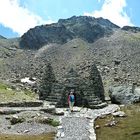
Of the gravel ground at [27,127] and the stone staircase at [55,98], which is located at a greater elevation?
the stone staircase at [55,98]

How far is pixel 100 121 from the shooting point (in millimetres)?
58000

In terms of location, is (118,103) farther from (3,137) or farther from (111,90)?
(3,137)

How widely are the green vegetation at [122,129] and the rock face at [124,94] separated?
24065 millimetres

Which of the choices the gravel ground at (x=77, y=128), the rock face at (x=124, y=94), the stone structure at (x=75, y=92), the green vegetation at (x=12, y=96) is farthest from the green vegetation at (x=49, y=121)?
the rock face at (x=124, y=94)

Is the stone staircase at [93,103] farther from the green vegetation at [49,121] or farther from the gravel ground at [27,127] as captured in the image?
the green vegetation at [49,121]

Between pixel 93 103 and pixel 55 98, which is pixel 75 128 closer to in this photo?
pixel 93 103

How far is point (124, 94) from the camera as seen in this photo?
294 ft

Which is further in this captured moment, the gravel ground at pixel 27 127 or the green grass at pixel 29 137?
the gravel ground at pixel 27 127

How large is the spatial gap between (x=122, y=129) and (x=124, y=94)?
38.5 m

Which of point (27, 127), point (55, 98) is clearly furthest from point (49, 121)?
point (55, 98)

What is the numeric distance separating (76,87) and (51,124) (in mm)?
26140

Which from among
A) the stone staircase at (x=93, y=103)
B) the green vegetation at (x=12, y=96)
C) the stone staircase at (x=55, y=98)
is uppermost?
the green vegetation at (x=12, y=96)

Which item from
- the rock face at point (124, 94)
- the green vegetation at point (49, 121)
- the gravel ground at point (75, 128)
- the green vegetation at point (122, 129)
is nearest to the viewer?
the gravel ground at point (75, 128)

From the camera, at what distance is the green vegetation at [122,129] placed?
155 feet
